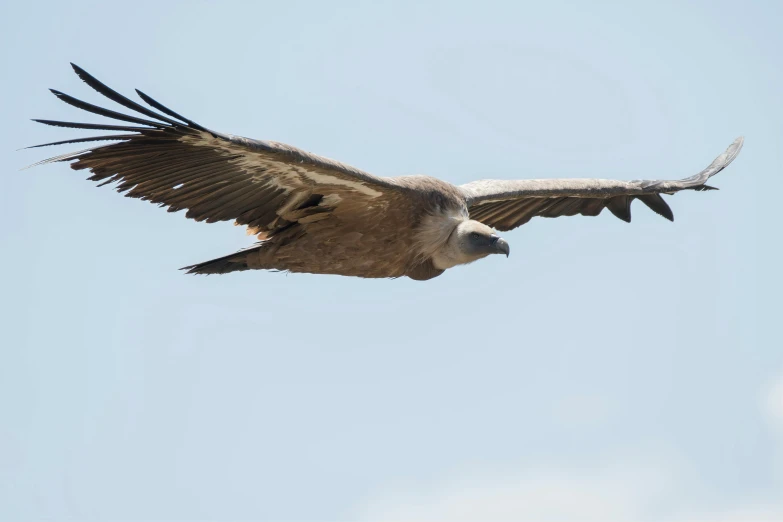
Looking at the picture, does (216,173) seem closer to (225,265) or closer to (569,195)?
(225,265)

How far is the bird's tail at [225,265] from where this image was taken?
9266 mm

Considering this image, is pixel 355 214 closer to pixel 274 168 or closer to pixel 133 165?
pixel 274 168

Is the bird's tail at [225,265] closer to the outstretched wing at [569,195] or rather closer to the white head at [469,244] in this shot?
the white head at [469,244]

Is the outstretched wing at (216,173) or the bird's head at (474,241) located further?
the bird's head at (474,241)

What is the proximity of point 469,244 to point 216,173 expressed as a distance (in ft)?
7.05

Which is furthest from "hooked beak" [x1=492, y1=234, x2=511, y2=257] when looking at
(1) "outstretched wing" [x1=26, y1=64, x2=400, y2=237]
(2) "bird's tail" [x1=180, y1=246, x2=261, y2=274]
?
(2) "bird's tail" [x1=180, y1=246, x2=261, y2=274]

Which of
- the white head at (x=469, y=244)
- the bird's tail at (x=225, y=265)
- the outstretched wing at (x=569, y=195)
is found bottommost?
the bird's tail at (x=225, y=265)

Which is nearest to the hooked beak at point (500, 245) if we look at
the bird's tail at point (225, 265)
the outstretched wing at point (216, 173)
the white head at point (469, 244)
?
the white head at point (469, 244)

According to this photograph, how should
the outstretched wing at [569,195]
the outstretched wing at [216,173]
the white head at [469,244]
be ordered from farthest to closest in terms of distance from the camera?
the outstretched wing at [569,195], the white head at [469,244], the outstretched wing at [216,173]

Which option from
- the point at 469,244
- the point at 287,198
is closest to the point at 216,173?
the point at 287,198

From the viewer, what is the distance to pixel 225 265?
9391 mm

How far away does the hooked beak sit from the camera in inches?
375

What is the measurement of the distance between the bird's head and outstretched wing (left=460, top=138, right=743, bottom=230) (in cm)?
112

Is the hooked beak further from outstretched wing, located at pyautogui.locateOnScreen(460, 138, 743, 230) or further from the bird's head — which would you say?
outstretched wing, located at pyautogui.locateOnScreen(460, 138, 743, 230)
